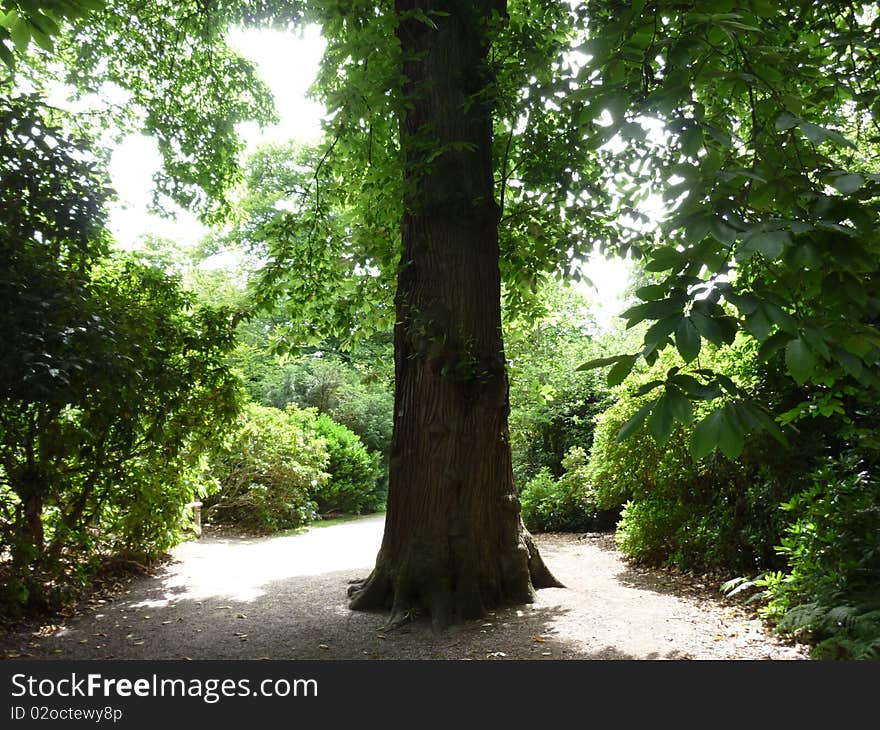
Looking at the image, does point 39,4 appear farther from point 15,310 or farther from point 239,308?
point 239,308

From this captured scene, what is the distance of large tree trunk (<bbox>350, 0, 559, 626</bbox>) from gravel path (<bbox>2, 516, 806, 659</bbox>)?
358 millimetres

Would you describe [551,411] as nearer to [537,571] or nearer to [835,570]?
[537,571]

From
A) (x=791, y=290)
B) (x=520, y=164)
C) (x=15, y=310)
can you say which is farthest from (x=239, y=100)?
(x=791, y=290)

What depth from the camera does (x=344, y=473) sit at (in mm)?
14188

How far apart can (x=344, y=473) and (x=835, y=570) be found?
11.2m

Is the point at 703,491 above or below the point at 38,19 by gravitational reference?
below

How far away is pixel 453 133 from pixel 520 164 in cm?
110

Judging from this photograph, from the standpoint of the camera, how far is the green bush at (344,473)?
1390 cm

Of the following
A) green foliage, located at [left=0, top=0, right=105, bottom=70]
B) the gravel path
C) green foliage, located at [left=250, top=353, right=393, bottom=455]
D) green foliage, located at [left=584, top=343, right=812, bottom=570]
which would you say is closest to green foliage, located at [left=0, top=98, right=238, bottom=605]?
the gravel path

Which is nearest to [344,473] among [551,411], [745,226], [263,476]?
[263,476]

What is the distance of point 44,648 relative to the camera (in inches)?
174

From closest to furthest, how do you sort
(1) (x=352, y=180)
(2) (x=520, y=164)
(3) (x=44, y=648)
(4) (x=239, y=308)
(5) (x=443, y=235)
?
1. (3) (x=44, y=648)
2. (5) (x=443, y=235)
3. (2) (x=520, y=164)
4. (4) (x=239, y=308)
5. (1) (x=352, y=180)

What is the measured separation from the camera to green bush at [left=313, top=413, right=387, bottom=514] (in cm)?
1390

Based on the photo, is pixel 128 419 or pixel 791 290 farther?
pixel 128 419
